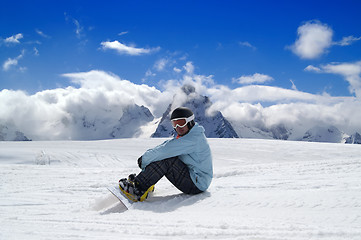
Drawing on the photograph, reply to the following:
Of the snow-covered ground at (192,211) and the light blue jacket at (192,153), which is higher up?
the light blue jacket at (192,153)

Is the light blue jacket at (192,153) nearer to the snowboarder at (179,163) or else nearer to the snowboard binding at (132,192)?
the snowboarder at (179,163)

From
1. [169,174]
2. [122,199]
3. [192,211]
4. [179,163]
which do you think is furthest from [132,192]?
[192,211]

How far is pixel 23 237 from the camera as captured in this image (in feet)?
7.77

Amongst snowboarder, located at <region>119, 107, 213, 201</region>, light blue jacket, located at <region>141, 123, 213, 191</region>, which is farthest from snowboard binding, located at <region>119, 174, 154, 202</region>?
light blue jacket, located at <region>141, 123, 213, 191</region>

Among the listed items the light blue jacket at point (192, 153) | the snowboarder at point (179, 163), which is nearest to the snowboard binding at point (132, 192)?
the snowboarder at point (179, 163)

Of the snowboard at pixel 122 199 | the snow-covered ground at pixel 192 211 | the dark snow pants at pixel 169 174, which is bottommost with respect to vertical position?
the snow-covered ground at pixel 192 211

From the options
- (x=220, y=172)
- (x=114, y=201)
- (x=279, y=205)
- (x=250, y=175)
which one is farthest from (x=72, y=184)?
(x=279, y=205)

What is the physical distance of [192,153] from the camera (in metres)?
3.74

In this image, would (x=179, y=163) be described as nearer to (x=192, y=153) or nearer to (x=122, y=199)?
(x=192, y=153)

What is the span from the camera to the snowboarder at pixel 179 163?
3.55m

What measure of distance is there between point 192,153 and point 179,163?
0.21 meters

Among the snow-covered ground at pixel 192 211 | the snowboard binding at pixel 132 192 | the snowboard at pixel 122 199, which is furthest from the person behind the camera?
the snowboard binding at pixel 132 192

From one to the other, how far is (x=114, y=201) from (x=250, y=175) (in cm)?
313

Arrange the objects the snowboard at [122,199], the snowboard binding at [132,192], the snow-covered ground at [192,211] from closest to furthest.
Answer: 1. the snow-covered ground at [192,211]
2. the snowboard at [122,199]
3. the snowboard binding at [132,192]
